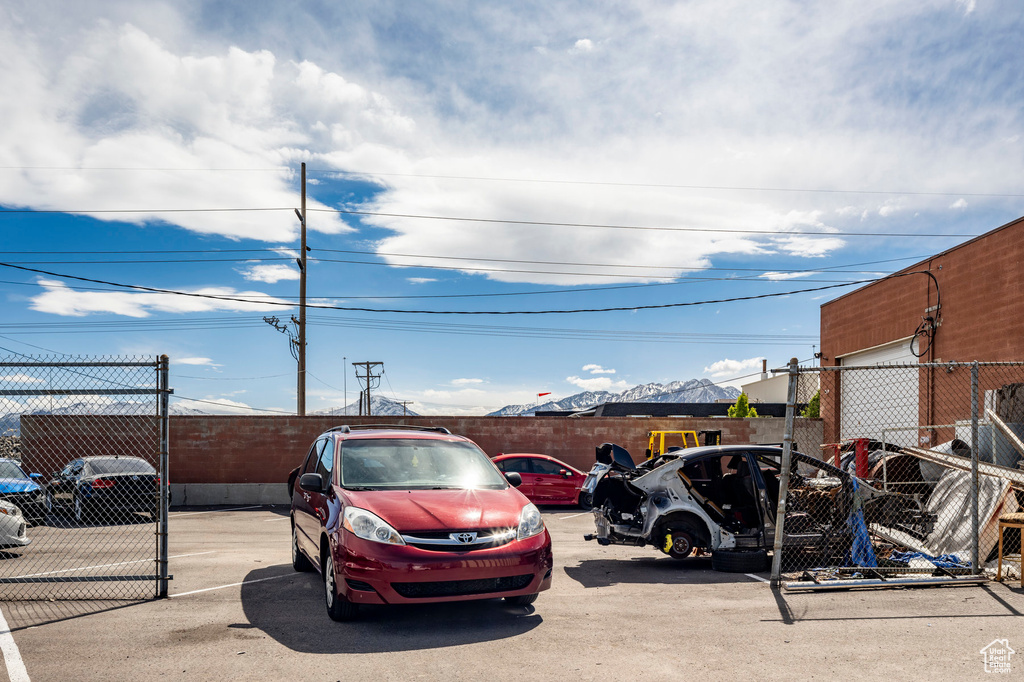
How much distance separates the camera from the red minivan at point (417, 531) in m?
5.85

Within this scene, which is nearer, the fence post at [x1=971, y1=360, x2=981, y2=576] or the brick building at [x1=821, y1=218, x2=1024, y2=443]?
the fence post at [x1=971, y1=360, x2=981, y2=576]

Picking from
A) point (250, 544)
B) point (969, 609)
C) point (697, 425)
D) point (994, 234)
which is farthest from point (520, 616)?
point (697, 425)

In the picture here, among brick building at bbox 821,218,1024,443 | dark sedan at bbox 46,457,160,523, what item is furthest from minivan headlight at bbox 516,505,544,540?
dark sedan at bbox 46,457,160,523

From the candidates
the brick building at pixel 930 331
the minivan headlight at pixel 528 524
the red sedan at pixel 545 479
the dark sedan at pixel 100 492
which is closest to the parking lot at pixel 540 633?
the minivan headlight at pixel 528 524

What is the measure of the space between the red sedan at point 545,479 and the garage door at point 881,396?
7.97 metres

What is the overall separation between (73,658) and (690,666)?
4336mm

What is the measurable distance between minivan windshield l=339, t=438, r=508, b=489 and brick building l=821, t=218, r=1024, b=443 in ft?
31.2

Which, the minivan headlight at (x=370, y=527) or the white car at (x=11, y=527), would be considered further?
the white car at (x=11, y=527)

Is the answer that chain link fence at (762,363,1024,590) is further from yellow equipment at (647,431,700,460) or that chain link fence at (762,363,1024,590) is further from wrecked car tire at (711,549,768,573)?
yellow equipment at (647,431,700,460)

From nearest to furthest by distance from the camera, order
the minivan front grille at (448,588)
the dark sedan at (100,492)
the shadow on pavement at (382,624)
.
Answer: the shadow on pavement at (382,624) < the minivan front grille at (448,588) < the dark sedan at (100,492)

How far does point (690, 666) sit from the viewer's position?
5.05 meters

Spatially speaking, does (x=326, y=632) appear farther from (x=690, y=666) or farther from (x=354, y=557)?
(x=690, y=666)

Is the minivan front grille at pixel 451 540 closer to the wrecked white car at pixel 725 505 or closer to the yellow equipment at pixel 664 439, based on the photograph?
the wrecked white car at pixel 725 505

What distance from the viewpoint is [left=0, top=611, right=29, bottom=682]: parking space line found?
4.89m
